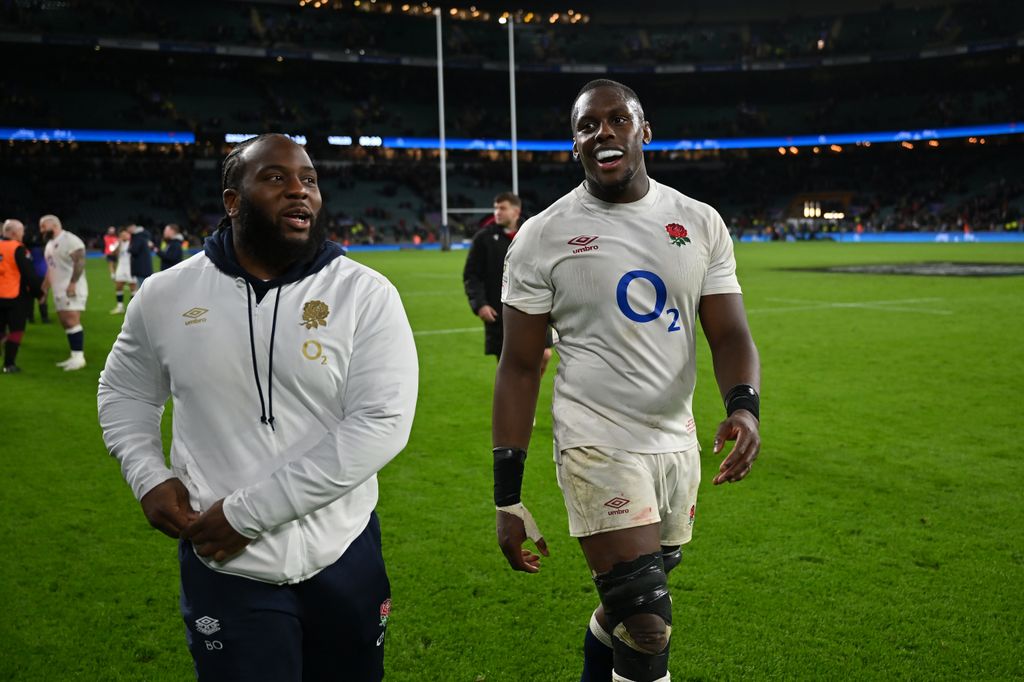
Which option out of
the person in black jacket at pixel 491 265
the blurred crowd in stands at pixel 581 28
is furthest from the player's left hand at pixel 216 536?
the blurred crowd in stands at pixel 581 28

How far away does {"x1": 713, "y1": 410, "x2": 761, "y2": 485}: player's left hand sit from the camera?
271 centimetres

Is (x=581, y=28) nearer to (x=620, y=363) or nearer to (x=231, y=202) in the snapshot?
(x=620, y=363)

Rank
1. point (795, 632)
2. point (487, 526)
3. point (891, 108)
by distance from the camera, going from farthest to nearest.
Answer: point (891, 108)
point (487, 526)
point (795, 632)

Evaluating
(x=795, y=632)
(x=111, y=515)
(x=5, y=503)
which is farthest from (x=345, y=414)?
(x=5, y=503)

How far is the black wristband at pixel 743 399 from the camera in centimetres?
292

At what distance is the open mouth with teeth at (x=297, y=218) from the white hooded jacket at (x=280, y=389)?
0.36 ft

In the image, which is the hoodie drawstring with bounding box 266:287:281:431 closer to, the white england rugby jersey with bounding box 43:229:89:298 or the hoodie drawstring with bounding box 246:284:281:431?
the hoodie drawstring with bounding box 246:284:281:431

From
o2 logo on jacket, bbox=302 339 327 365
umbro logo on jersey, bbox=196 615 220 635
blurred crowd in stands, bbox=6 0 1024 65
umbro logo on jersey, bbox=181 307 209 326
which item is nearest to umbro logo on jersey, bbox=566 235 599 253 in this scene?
o2 logo on jacket, bbox=302 339 327 365

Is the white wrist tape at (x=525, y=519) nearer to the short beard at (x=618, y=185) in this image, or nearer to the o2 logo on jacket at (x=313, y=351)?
the o2 logo on jacket at (x=313, y=351)

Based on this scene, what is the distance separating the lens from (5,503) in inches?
259

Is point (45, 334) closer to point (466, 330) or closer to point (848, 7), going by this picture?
point (466, 330)

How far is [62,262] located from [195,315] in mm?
12083

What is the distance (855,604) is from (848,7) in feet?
235

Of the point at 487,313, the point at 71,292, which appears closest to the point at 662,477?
the point at 487,313
